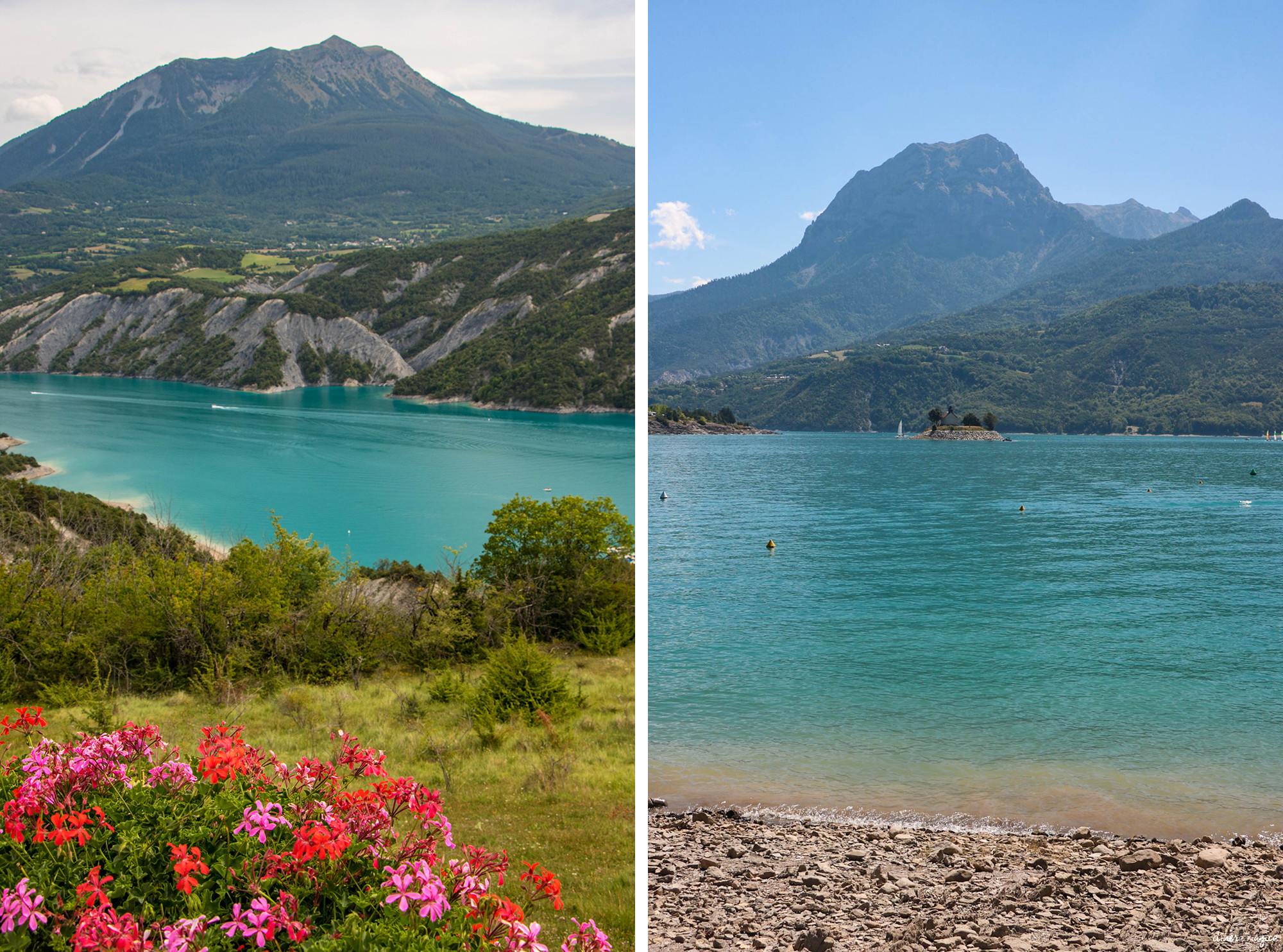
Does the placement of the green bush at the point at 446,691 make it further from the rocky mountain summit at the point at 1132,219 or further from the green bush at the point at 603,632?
the rocky mountain summit at the point at 1132,219

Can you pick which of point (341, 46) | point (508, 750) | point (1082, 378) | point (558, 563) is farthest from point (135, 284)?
point (341, 46)

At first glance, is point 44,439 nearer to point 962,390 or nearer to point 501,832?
point 501,832

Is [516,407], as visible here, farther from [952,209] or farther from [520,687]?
[952,209]

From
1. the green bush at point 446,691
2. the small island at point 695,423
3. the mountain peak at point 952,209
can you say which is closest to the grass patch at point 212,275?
the small island at point 695,423

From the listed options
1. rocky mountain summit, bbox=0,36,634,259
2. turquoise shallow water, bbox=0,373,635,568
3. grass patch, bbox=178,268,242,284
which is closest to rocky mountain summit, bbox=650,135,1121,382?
rocky mountain summit, bbox=0,36,634,259

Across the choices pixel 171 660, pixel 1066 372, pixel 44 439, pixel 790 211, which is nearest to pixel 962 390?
pixel 1066 372

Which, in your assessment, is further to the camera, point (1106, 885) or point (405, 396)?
point (405, 396)

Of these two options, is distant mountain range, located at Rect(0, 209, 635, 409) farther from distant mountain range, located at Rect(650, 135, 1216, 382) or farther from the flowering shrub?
the flowering shrub
